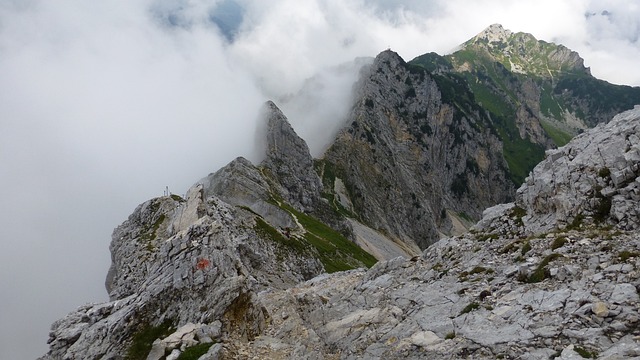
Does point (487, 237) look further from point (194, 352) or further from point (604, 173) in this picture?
point (194, 352)

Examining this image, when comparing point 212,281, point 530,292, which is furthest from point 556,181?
point 212,281

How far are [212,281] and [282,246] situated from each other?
45.5 metres

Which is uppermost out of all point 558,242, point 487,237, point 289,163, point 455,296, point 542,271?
point 289,163

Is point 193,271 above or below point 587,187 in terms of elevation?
above

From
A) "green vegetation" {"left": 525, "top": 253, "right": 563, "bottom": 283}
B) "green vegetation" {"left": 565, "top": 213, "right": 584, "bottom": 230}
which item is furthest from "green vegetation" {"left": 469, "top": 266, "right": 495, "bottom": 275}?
"green vegetation" {"left": 565, "top": 213, "right": 584, "bottom": 230}

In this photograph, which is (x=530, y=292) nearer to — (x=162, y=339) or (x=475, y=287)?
Answer: (x=475, y=287)

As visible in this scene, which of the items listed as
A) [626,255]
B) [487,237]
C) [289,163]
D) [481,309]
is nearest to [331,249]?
[289,163]

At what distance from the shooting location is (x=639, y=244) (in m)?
19.2

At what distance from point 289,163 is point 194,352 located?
126 m

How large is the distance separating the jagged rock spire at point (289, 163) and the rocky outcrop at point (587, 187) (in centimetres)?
10444

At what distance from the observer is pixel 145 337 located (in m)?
28.0

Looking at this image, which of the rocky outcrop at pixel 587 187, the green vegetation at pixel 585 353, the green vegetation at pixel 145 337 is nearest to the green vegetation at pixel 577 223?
the rocky outcrop at pixel 587 187

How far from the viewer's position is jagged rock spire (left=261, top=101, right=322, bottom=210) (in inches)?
5502

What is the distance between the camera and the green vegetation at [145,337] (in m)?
26.3
